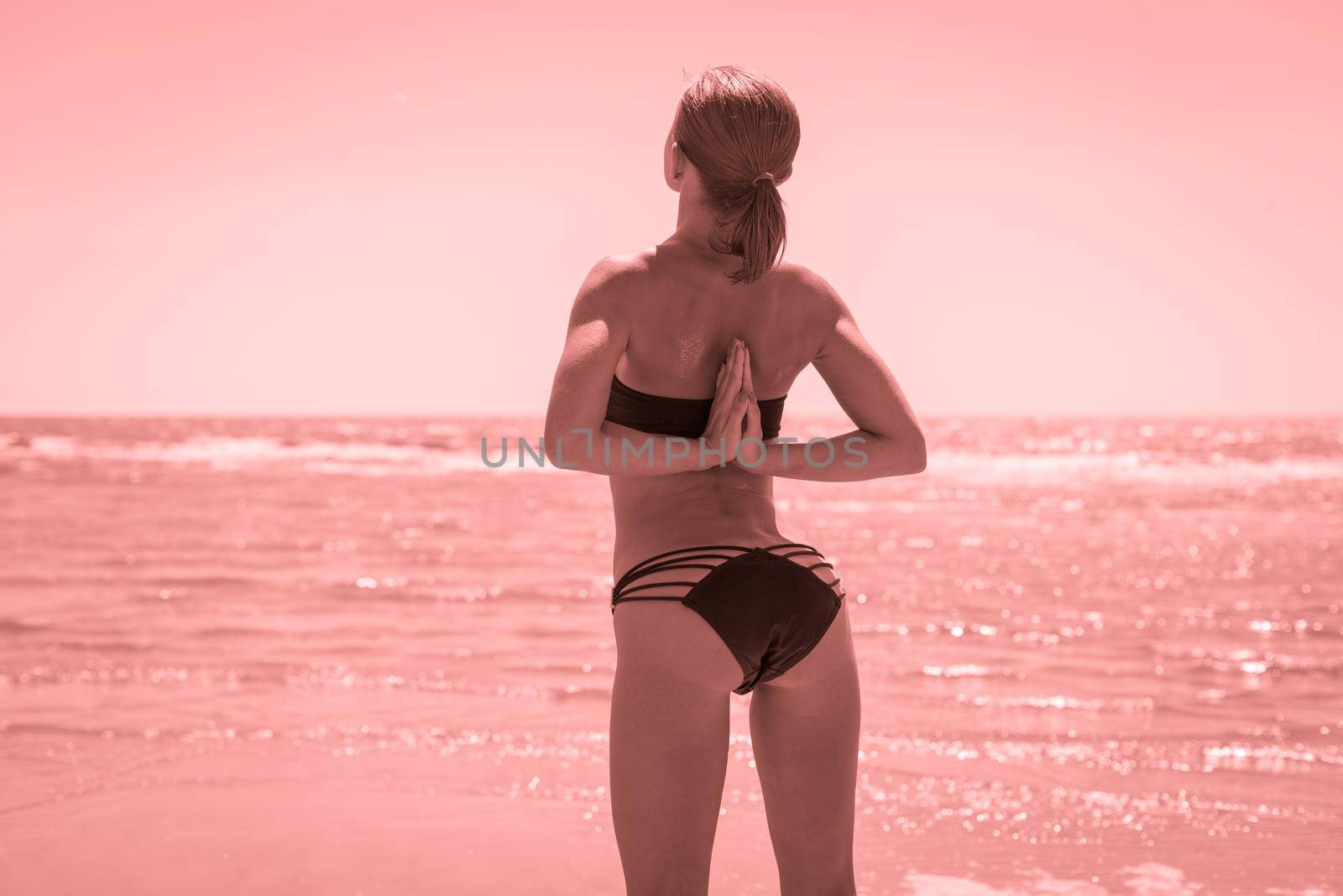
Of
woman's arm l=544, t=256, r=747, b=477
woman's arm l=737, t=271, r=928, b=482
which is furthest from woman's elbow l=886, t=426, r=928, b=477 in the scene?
woman's arm l=544, t=256, r=747, b=477

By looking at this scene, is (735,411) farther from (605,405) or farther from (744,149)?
(744,149)

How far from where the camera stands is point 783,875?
2.21m

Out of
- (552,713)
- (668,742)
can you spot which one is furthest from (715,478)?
(552,713)

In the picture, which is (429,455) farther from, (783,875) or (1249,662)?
(783,875)

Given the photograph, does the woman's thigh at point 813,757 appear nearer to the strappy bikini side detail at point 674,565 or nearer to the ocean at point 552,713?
the strappy bikini side detail at point 674,565

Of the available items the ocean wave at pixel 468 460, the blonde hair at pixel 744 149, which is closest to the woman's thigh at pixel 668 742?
the blonde hair at pixel 744 149

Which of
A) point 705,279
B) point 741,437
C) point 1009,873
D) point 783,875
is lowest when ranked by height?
point 1009,873

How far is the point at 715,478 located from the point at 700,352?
0.88 ft

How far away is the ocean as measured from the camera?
4129 mm

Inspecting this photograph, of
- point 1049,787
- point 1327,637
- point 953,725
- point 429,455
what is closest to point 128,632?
point 953,725

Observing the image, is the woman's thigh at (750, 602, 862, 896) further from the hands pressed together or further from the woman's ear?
the woman's ear

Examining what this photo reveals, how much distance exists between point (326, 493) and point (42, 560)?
10.6 metres

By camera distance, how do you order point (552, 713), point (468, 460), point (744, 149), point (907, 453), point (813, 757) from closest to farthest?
point (744, 149) < point (813, 757) < point (907, 453) < point (552, 713) < point (468, 460)

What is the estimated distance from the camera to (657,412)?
2.09 metres
